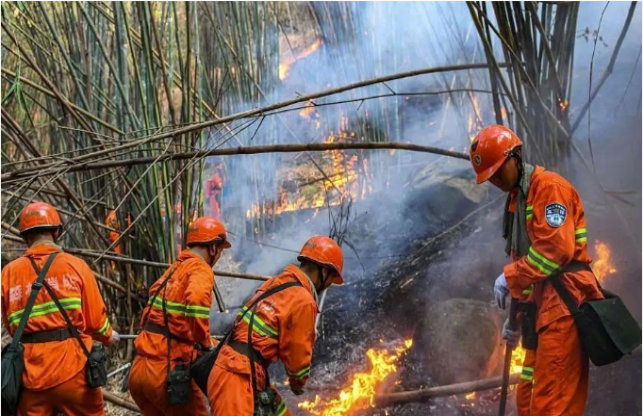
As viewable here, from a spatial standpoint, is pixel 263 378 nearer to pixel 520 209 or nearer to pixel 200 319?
pixel 200 319

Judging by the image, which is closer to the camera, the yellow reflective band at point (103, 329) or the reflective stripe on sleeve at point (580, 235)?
the reflective stripe on sleeve at point (580, 235)

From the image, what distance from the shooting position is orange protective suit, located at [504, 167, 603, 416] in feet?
8.92

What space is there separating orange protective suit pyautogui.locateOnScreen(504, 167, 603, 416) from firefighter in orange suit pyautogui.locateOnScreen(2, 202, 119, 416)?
2729 mm

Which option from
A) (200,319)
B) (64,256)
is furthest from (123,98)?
(200,319)

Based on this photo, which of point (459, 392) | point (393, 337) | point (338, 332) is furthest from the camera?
point (338, 332)

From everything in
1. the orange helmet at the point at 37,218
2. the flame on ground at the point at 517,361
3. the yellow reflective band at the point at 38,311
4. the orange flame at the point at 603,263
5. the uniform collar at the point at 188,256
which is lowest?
the flame on ground at the point at 517,361

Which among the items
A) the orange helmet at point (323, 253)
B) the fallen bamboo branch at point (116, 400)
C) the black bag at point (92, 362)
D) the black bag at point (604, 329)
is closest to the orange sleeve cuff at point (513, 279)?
the black bag at point (604, 329)

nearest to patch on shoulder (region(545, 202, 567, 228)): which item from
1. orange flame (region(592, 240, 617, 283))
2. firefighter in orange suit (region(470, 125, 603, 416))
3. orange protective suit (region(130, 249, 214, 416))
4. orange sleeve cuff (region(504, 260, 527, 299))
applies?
firefighter in orange suit (region(470, 125, 603, 416))

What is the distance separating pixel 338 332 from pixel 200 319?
253 cm

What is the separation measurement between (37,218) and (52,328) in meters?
0.75

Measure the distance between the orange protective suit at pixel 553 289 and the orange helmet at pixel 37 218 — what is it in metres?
2.97

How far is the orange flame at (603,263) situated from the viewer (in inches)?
188

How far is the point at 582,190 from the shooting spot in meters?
4.96

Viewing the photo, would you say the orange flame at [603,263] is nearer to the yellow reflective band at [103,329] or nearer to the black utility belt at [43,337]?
the yellow reflective band at [103,329]
